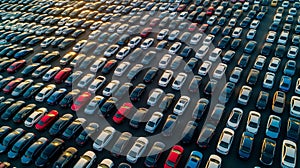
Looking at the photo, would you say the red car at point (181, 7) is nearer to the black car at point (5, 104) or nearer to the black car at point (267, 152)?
the black car at point (267, 152)

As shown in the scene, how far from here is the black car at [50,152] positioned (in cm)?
2478

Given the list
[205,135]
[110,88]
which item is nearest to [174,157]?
[205,135]

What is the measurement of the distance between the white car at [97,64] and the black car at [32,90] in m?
7.32

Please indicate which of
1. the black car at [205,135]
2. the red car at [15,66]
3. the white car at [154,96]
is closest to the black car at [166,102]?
the white car at [154,96]

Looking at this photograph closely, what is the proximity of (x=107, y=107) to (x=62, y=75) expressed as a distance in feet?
31.9

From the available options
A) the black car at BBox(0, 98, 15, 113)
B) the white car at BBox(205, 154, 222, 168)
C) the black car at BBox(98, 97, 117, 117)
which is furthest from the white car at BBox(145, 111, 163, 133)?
the black car at BBox(0, 98, 15, 113)

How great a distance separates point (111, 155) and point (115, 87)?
9.87 m

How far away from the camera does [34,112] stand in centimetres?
2972

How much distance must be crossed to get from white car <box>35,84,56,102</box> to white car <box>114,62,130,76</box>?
8619 millimetres

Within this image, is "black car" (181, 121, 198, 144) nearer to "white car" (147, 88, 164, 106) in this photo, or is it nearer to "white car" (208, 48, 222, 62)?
"white car" (147, 88, 164, 106)

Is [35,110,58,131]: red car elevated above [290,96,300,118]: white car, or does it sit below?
above

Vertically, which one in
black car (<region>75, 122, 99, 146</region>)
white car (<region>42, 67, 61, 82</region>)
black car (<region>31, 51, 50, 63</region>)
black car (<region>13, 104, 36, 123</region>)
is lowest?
black car (<region>75, 122, 99, 146</region>)

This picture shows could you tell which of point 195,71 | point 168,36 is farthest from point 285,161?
point 168,36

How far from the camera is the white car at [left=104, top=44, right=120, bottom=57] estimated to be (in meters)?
38.9
